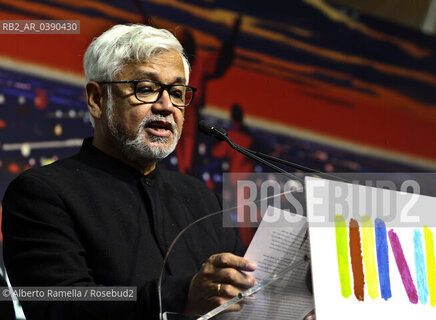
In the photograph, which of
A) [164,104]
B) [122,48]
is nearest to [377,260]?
[164,104]

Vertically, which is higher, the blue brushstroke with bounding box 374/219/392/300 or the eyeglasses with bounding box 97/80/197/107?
the eyeglasses with bounding box 97/80/197/107

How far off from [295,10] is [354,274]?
2074 millimetres

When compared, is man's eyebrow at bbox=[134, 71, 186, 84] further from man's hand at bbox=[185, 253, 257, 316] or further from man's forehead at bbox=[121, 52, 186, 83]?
man's hand at bbox=[185, 253, 257, 316]

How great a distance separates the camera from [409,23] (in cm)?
322

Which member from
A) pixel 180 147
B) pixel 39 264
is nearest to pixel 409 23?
pixel 180 147

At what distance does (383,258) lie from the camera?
1.20 m

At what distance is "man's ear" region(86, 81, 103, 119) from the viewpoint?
1.97m

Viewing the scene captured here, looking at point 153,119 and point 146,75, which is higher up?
point 146,75

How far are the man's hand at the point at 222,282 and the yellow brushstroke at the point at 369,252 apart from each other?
0.69 ft

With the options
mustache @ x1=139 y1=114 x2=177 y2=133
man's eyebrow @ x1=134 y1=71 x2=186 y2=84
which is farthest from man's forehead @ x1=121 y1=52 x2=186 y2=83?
mustache @ x1=139 y1=114 x2=177 y2=133

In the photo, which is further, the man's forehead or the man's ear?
the man's ear

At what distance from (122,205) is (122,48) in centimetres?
45

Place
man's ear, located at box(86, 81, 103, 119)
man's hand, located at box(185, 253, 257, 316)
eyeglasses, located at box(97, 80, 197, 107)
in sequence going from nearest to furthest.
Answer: man's hand, located at box(185, 253, 257, 316), eyeglasses, located at box(97, 80, 197, 107), man's ear, located at box(86, 81, 103, 119)

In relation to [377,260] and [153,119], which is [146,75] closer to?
[153,119]
